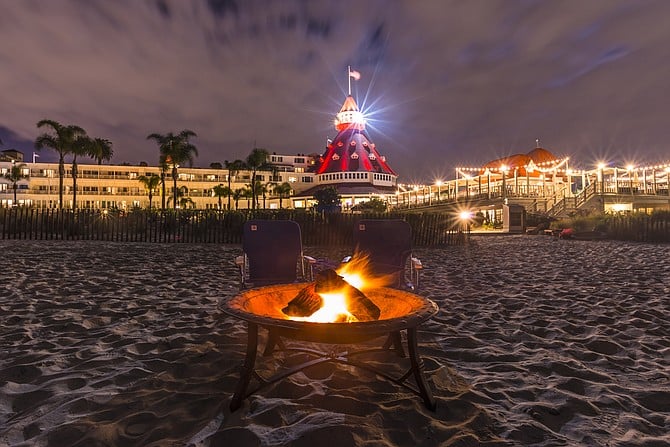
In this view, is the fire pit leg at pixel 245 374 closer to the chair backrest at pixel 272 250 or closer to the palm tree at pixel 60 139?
the chair backrest at pixel 272 250

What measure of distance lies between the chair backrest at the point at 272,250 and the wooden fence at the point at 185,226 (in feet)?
36.1

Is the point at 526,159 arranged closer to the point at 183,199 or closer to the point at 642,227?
the point at 642,227

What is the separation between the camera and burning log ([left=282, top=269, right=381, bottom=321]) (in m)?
2.82

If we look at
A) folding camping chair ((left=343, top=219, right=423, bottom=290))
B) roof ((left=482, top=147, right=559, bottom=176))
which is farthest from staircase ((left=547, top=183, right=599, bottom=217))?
folding camping chair ((left=343, top=219, right=423, bottom=290))

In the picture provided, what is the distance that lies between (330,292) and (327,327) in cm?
69

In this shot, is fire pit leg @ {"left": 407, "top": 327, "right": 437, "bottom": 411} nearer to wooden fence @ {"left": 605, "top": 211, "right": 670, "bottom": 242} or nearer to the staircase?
wooden fence @ {"left": 605, "top": 211, "right": 670, "bottom": 242}

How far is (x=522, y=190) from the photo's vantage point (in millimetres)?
39688

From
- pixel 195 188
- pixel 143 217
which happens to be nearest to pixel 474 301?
pixel 143 217

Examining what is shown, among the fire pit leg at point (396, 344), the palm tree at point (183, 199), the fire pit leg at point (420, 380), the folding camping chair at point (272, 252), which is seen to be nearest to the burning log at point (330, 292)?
the fire pit leg at point (420, 380)

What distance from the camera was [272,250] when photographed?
16.8 ft

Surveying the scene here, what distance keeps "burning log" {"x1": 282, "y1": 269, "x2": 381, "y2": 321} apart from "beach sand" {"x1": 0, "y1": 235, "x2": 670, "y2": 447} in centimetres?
65

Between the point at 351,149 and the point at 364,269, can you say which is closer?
the point at 364,269

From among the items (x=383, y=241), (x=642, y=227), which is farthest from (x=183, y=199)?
(x=383, y=241)

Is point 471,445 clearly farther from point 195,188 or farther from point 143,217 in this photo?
point 195,188
